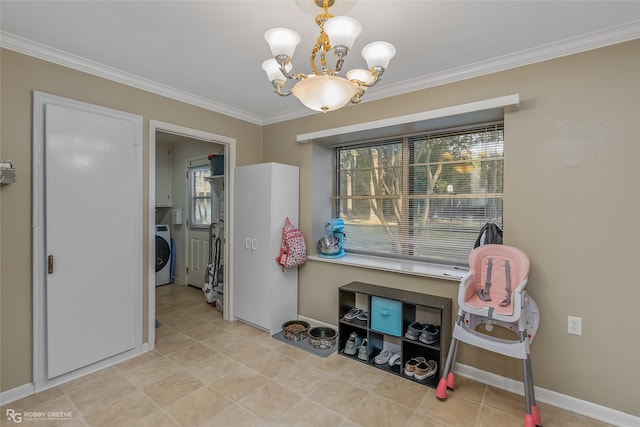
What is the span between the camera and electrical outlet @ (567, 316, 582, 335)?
204 cm

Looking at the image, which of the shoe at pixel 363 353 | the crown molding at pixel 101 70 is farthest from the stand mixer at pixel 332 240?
the crown molding at pixel 101 70

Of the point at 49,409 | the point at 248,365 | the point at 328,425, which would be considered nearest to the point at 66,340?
the point at 49,409

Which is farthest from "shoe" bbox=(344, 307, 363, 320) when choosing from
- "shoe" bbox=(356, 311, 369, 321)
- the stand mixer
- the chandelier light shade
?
the chandelier light shade

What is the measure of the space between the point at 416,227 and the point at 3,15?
11.1ft

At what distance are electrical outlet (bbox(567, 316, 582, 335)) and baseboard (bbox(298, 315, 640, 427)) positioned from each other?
45cm

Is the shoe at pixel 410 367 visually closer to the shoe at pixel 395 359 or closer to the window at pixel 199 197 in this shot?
the shoe at pixel 395 359

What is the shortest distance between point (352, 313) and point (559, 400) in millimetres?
1611

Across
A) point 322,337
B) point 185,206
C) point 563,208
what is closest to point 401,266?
point 322,337

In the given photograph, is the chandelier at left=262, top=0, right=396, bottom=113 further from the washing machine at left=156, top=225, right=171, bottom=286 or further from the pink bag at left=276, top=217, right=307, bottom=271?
the washing machine at left=156, top=225, right=171, bottom=286

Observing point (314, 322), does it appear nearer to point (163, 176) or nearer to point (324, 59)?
point (324, 59)

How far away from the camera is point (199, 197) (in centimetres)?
500

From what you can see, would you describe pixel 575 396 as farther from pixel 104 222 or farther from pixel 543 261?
pixel 104 222

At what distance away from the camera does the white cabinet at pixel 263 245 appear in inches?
126

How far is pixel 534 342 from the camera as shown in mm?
2184
